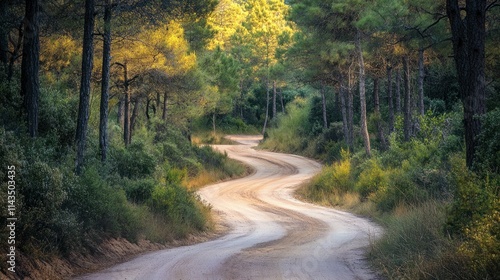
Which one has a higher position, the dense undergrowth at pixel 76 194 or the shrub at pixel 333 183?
the dense undergrowth at pixel 76 194

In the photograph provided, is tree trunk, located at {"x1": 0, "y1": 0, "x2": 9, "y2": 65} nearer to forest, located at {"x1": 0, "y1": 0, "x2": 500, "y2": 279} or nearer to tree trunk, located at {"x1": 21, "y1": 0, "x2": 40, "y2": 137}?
forest, located at {"x1": 0, "y1": 0, "x2": 500, "y2": 279}

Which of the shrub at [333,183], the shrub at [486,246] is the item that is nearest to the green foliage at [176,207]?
the shrub at [333,183]

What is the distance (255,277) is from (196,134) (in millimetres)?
69328

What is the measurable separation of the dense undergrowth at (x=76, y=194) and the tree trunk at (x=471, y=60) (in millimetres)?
8025

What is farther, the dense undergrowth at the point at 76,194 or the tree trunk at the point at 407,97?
the tree trunk at the point at 407,97

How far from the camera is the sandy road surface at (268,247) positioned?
12211 millimetres

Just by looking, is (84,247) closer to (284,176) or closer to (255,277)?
(255,277)

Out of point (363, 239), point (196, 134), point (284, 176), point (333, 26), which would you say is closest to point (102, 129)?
point (363, 239)

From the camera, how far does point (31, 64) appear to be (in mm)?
16453

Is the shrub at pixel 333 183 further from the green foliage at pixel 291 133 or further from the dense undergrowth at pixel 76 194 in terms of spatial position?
the green foliage at pixel 291 133

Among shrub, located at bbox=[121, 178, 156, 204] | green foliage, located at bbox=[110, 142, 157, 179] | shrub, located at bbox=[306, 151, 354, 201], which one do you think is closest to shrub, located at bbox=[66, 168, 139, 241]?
shrub, located at bbox=[121, 178, 156, 204]

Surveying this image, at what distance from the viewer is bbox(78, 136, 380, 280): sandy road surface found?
12211mm

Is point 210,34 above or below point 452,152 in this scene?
above

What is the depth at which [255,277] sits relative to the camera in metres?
11.6
